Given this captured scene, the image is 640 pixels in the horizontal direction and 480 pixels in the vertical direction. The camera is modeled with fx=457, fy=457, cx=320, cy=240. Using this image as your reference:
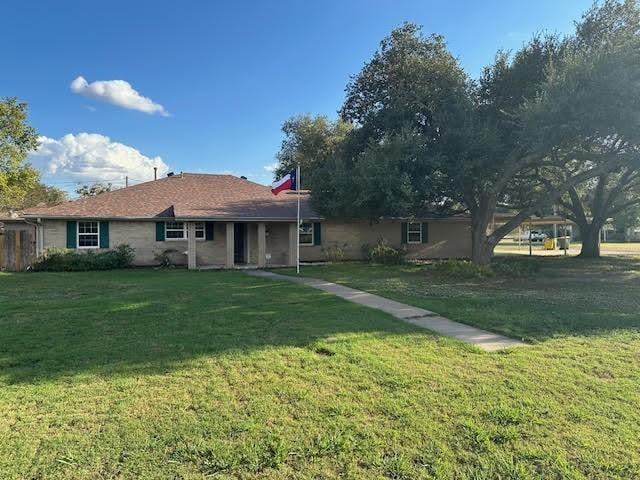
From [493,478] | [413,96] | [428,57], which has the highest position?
[428,57]

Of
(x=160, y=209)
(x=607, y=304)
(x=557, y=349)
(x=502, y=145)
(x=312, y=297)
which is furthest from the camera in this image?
(x=160, y=209)

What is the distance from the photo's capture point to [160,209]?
2020cm

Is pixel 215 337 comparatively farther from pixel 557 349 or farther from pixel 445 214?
pixel 445 214

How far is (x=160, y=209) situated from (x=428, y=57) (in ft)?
42.3

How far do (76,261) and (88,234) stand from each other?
173 cm

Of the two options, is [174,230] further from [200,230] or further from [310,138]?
[310,138]

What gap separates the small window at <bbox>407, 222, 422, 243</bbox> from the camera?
23.9m

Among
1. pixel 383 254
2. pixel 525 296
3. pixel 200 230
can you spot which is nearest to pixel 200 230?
pixel 200 230

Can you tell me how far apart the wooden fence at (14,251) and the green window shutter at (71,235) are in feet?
4.77

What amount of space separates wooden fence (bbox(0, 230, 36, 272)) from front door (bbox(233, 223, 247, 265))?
8.40 meters

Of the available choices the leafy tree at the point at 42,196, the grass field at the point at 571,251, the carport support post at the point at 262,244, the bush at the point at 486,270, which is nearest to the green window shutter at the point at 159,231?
the carport support post at the point at 262,244

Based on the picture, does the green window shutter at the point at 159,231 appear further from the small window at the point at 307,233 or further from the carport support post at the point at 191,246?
the small window at the point at 307,233

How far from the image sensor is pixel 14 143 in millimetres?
23391

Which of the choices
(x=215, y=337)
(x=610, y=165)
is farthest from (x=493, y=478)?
(x=610, y=165)
